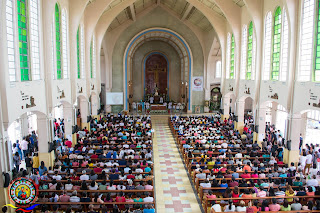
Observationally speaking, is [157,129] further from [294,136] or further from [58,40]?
[294,136]

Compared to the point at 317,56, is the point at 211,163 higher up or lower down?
lower down

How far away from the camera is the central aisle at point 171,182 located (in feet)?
39.0

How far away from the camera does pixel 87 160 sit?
50.5 ft

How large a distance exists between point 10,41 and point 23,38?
125 centimetres

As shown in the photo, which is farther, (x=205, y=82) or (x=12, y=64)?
(x=205, y=82)

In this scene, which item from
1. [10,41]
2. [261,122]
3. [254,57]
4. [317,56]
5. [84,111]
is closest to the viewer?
[10,41]

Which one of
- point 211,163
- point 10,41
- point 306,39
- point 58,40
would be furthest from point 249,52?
point 10,41

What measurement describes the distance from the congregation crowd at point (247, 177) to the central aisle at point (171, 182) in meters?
0.57

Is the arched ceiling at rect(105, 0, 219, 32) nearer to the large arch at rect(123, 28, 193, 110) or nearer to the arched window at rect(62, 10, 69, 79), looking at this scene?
the large arch at rect(123, 28, 193, 110)

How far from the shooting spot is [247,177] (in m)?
12.8

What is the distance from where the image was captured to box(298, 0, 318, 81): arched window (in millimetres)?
13828

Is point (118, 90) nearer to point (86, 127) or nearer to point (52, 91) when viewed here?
point (86, 127)

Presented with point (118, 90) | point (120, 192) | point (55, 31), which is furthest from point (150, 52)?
point (120, 192)

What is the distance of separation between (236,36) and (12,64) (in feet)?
60.1
